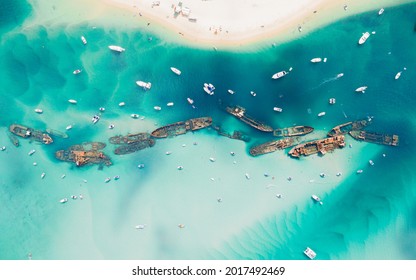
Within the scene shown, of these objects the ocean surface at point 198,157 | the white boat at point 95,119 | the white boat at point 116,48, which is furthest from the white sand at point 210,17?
the white boat at point 95,119

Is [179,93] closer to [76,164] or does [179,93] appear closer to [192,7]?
[192,7]

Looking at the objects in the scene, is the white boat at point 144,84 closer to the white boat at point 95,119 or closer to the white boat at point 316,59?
the white boat at point 95,119

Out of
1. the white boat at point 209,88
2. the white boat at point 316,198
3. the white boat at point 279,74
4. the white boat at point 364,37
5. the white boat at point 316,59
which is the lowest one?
the white boat at point 316,198

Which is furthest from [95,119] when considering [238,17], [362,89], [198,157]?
[362,89]

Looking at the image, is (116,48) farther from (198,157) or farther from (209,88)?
(198,157)

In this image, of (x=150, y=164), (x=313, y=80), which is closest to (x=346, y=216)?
(x=313, y=80)

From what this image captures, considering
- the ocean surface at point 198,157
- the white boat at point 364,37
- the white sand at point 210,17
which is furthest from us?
the ocean surface at point 198,157
